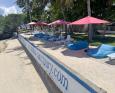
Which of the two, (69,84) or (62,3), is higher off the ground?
(62,3)

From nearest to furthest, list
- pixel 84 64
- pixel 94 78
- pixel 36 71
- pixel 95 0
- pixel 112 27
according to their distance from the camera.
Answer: pixel 94 78 → pixel 84 64 → pixel 36 71 → pixel 95 0 → pixel 112 27

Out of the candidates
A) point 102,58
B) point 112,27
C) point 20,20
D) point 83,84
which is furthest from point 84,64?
point 20,20

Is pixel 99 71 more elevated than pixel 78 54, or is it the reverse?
pixel 99 71

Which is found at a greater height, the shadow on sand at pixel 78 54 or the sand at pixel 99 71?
the sand at pixel 99 71

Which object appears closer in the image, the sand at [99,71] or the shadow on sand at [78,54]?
the sand at [99,71]

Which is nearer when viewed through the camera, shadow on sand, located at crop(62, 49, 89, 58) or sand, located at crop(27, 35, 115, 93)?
sand, located at crop(27, 35, 115, 93)

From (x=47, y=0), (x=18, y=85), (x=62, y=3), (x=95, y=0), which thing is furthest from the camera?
(x=47, y=0)

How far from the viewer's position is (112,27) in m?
55.0

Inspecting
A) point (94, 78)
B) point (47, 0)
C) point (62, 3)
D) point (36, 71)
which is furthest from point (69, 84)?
point (47, 0)

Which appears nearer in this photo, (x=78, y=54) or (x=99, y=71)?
(x=99, y=71)

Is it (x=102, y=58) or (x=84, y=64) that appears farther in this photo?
(x=102, y=58)

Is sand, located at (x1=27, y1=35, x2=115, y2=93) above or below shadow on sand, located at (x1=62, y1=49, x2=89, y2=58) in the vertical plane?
above

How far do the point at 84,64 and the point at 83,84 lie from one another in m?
10.1

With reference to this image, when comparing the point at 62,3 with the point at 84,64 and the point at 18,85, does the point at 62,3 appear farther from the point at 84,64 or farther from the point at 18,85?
the point at 18,85
